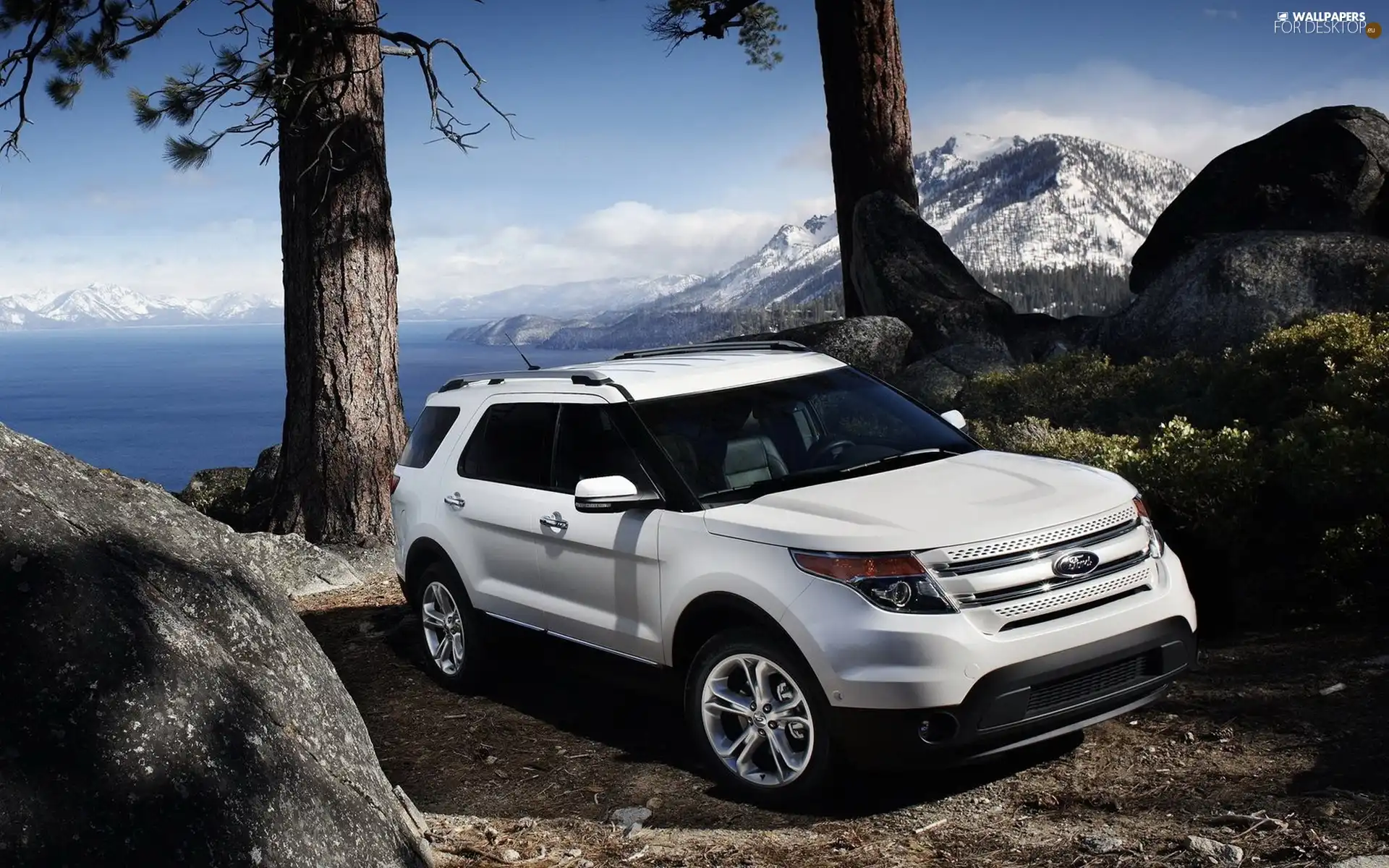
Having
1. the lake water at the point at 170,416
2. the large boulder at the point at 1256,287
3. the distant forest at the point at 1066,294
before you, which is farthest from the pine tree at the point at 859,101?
the distant forest at the point at 1066,294

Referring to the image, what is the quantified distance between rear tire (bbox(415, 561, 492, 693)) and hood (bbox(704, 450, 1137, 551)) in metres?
2.31

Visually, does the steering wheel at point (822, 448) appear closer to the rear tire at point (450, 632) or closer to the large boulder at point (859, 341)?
the rear tire at point (450, 632)

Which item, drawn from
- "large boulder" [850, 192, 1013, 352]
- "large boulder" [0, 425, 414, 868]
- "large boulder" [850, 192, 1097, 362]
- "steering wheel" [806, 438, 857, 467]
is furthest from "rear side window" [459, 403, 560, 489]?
"large boulder" [850, 192, 1013, 352]

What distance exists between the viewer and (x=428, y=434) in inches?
293

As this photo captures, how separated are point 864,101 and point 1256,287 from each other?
659 centimetres

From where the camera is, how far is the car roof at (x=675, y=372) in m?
6.02

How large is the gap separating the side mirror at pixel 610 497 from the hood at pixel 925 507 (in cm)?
41

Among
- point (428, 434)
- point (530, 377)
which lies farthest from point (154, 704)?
point (428, 434)

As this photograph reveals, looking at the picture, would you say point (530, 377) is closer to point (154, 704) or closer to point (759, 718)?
point (759, 718)

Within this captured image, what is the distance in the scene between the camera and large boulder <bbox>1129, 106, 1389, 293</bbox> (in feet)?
45.3

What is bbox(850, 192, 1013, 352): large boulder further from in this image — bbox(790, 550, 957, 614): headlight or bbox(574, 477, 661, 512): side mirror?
bbox(790, 550, 957, 614): headlight

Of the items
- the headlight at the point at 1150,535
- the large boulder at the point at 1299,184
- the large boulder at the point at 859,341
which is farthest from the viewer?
the large boulder at the point at 859,341

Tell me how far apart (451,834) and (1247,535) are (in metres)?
4.84

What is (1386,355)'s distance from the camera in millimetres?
7742
